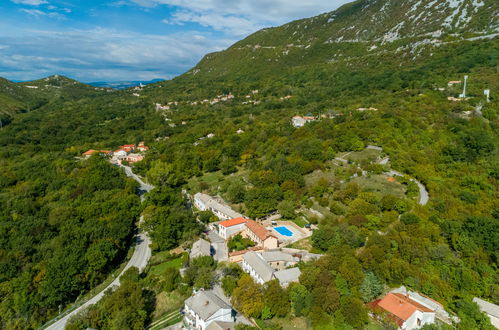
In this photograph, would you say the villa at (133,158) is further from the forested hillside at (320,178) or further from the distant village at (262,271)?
the distant village at (262,271)

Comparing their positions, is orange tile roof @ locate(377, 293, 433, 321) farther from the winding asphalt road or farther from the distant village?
the winding asphalt road

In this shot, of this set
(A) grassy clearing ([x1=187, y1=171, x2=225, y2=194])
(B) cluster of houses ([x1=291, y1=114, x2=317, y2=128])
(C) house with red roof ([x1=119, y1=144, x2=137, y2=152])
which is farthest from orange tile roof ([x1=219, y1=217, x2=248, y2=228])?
(C) house with red roof ([x1=119, y1=144, x2=137, y2=152])

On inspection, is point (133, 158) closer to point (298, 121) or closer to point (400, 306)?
point (298, 121)

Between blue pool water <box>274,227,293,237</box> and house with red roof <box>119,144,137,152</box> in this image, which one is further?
house with red roof <box>119,144,137,152</box>

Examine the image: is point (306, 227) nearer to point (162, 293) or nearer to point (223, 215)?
point (223, 215)

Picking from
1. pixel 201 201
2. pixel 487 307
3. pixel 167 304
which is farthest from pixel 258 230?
pixel 487 307

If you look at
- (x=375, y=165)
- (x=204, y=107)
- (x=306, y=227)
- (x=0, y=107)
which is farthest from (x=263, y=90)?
(x=0, y=107)
